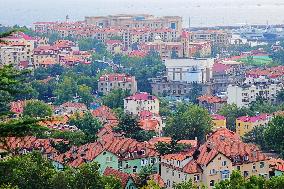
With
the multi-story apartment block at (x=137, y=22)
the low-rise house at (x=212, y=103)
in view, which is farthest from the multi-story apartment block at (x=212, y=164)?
the multi-story apartment block at (x=137, y=22)

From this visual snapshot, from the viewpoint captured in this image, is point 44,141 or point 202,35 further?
point 202,35

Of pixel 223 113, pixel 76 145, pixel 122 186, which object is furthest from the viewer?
pixel 223 113

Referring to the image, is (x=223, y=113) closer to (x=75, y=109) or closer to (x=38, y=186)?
(x=75, y=109)

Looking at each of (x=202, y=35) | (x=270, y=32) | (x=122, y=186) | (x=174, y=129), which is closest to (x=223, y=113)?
(x=174, y=129)

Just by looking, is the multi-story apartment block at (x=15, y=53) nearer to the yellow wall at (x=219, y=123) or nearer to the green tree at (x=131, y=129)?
the yellow wall at (x=219, y=123)

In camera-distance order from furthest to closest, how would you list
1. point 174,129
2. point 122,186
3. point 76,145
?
point 174,129 → point 76,145 → point 122,186

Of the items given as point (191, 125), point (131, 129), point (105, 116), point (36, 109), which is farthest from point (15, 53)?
point (131, 129)
